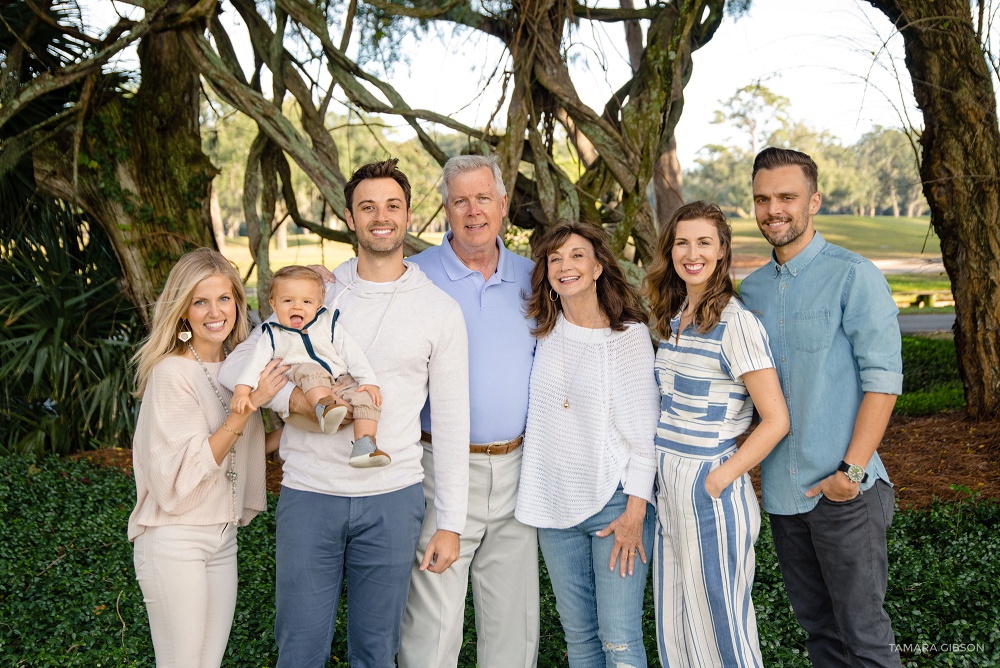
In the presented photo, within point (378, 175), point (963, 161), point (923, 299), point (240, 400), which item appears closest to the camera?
point (240, 400)

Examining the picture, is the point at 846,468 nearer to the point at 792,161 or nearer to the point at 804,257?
the point at 804,257

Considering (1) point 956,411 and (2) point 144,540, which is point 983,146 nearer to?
(1) point 956,411

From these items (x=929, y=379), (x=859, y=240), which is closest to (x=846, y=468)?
(x=929, y=379)

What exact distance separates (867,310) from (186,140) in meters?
4.64

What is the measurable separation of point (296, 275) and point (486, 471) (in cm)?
86

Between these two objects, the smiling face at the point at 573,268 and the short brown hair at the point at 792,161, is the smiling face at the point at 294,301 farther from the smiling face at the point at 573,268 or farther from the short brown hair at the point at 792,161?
the short brown hair at the point at 792,161

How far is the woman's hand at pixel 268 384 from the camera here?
212 cm

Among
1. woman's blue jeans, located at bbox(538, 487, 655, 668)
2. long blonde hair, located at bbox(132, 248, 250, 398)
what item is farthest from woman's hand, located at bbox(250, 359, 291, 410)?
woman's blue jeans, located at bbox(538, 487, 655, 668)

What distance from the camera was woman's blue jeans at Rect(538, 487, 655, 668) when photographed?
7.60 feet

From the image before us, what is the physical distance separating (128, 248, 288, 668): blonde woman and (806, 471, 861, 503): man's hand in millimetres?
1502

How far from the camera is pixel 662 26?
4.71 m

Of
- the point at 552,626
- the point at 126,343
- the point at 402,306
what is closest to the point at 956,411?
the point at 552,626

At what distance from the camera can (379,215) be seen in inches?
92.6

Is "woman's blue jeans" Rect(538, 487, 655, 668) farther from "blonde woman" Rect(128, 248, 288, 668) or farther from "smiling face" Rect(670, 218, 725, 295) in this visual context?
"blonde woman" Rect(128, 248, 288, 668)
